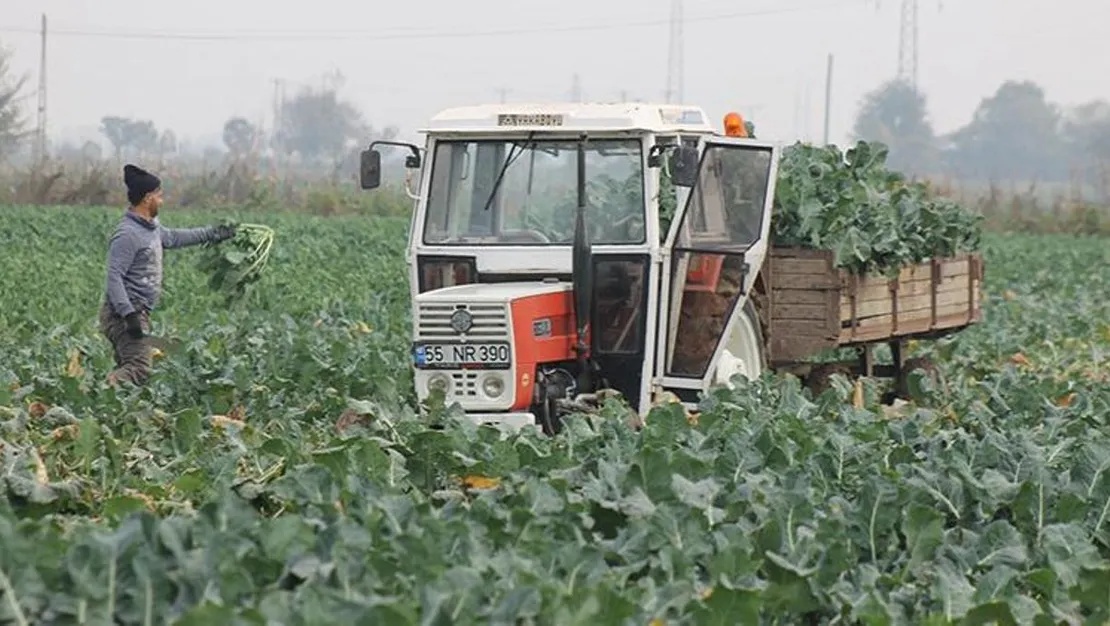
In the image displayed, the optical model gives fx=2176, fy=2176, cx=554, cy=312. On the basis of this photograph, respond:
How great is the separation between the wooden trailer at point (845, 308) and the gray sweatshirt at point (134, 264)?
12.1ft

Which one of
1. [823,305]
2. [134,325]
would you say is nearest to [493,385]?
[134,325]

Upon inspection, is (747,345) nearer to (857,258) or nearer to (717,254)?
(857,258)

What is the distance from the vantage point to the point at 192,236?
1301 cm

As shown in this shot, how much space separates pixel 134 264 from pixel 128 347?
19.1 inches

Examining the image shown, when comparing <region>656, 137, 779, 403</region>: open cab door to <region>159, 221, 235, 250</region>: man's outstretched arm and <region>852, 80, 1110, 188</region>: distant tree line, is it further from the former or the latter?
<region>852, 80, 1110, 188</region>: distant tree line

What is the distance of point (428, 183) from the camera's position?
12039mm

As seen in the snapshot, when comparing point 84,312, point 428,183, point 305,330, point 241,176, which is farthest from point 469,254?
point 241,176

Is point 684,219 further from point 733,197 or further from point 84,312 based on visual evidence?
point 84,312

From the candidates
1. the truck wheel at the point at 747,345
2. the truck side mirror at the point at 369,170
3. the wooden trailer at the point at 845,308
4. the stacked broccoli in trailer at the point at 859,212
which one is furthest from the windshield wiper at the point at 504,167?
the stacked broccoli in trailer at the point at 859,212

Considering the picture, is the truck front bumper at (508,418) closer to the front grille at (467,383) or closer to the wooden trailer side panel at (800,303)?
the front grille at (467,383)

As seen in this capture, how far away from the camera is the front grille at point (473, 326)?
11.4 m

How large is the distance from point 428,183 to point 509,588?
6.16 metres

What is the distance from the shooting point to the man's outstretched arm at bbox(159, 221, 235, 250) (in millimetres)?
12828

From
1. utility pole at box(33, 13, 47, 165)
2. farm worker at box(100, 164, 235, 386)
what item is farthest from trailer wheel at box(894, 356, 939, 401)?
utility pole at box(33, 13, 47, 165)
